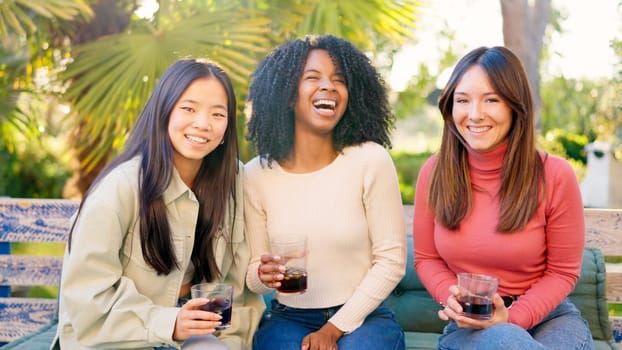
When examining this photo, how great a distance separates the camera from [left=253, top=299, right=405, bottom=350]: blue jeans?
274 centimetres

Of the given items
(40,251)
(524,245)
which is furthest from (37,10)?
(40,251)

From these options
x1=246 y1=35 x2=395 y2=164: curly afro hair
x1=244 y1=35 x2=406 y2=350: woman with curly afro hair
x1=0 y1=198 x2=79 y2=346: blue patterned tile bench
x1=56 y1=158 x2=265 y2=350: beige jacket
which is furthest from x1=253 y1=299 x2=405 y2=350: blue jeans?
x1=0 y1=198 x2=79 y2=346: blue patterned tile bench

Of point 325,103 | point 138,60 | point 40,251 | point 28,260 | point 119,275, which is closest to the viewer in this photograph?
point 119,275

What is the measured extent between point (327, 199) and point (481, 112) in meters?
0.75

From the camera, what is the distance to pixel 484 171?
2.77m

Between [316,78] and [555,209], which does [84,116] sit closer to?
[316,78]

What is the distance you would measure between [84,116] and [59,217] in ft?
3.41

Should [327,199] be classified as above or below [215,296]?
above

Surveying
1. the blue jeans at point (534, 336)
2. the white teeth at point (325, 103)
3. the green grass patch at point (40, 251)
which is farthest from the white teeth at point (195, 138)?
the green grass patch at point (40, 251)

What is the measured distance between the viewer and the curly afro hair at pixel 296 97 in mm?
2975

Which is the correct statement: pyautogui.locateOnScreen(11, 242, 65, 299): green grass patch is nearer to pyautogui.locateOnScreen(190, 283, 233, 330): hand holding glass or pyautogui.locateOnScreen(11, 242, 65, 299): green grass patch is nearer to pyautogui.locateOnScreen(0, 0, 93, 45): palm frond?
Result: pyautogui.locateOnScreen(0, 0, 93, 45): palm frond

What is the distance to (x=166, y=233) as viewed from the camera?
2619 millimetres

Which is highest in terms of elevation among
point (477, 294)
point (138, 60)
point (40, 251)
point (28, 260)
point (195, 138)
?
point (138, 60)

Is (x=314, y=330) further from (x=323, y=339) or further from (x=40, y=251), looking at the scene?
(x=40, y=251)
